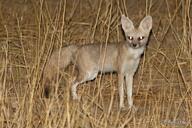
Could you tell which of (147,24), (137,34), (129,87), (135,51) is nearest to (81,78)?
→ (129,87)

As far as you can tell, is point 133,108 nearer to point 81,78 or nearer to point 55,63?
point 81,78

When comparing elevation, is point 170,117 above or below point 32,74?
below

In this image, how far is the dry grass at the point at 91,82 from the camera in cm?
614

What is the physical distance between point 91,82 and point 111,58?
0.61 metres

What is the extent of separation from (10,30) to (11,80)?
1.46 m

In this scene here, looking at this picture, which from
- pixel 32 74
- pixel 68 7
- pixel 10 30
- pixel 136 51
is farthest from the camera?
pixel 68 7

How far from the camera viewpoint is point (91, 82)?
7930 mm

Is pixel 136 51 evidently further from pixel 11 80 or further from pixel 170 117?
pixel 11 80

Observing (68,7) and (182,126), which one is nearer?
(182,126)

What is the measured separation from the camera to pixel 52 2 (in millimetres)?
10539

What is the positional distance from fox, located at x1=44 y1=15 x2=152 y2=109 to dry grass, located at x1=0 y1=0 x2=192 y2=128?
12 centimetres

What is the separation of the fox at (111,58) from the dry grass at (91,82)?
0.12 meters

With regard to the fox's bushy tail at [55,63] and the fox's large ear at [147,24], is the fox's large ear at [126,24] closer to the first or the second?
the fox's large ear at [147,24]

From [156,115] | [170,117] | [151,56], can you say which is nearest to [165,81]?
[151,56]
